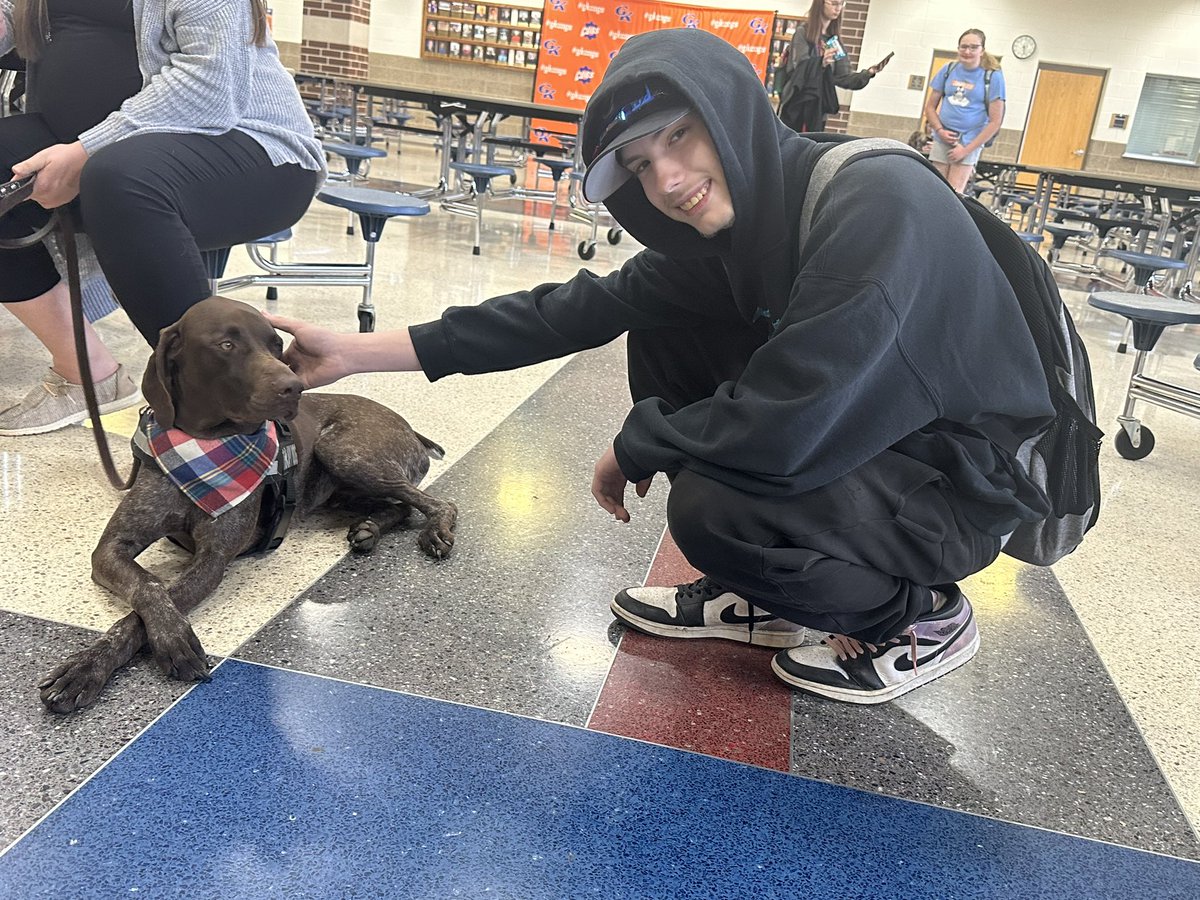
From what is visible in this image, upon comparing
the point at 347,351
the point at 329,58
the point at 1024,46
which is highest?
the point at 1024,46

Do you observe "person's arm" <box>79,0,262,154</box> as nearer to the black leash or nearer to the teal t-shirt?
the black leash

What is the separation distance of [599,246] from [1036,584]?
526cm

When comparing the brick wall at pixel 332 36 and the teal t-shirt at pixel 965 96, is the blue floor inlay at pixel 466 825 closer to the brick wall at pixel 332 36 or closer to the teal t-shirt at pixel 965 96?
the teal t-shirt at pixel 965 96

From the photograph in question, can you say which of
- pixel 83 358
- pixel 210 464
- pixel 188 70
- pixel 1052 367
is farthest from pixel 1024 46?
pixel 210 464

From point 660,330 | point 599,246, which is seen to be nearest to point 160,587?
Answer: point 660,330

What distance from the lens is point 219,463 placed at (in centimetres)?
177

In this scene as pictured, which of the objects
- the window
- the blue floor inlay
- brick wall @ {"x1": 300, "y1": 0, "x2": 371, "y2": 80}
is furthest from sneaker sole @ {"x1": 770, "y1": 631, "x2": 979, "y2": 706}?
the window

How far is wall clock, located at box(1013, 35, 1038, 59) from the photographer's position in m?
15.7

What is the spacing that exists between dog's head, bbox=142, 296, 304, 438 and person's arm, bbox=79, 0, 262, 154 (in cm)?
69

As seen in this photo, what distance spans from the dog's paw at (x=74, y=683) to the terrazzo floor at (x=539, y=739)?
1.0 inches

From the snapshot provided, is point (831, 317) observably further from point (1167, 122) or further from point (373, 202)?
point (1167, 122)

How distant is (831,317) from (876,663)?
75 cm

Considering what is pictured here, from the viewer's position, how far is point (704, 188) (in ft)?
4.53

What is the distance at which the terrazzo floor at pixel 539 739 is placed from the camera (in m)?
1.25
